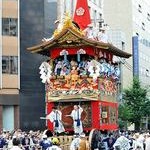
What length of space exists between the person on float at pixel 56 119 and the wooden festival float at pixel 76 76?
1.31ft

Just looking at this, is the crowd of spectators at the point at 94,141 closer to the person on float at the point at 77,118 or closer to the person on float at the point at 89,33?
the person on float at the point at 77,118

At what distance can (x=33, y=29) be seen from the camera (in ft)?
156

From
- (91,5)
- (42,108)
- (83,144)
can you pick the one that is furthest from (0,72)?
(83,144)

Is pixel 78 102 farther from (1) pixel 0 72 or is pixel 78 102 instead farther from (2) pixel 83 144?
(1) pixel 0 72

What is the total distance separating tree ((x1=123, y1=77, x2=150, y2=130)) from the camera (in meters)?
50.4

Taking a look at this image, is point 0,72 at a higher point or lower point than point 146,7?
lower

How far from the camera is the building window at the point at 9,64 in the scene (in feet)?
147

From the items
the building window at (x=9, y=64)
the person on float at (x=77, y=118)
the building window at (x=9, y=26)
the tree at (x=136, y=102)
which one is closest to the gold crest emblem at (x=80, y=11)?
the person on float at (x=77, y=118)

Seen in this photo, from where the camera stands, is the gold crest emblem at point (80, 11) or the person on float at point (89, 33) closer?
the person on float at point (89, 33)

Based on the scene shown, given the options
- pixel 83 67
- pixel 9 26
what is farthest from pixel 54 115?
pixel 9 26

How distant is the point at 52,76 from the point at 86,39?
228 centimetres

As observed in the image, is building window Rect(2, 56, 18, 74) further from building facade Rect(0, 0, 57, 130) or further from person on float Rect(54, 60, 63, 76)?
person on float Rect(54, 60, 63, 76)

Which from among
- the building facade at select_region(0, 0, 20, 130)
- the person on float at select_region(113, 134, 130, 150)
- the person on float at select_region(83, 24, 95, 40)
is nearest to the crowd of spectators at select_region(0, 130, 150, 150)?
the person on float at select_region(113, 134, 130, 150)

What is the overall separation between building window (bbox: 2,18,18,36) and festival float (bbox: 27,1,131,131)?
1966cm
